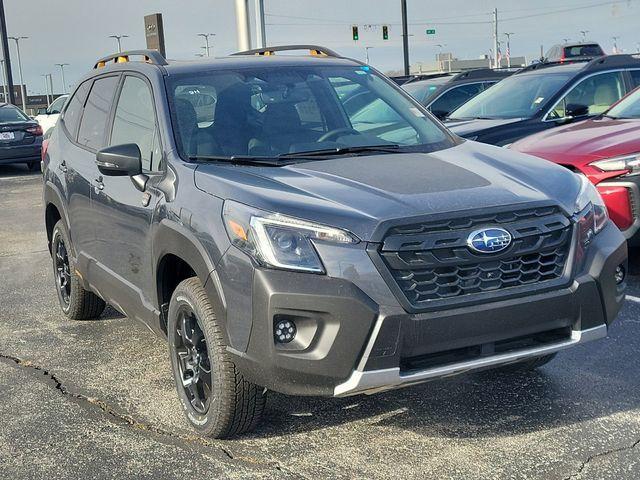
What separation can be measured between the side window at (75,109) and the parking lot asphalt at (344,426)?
153 centimetres

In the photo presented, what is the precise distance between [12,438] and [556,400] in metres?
2.63

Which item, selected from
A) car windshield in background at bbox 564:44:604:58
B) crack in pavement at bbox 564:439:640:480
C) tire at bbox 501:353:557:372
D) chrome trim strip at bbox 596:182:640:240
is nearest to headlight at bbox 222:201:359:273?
crack in pavement at bbox 564:439:640:480

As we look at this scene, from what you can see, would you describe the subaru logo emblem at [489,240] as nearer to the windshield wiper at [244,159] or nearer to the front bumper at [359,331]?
the front bumper at [359,331]

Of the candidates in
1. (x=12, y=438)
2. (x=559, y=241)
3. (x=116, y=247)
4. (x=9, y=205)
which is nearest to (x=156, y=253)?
(x=116, y=247)

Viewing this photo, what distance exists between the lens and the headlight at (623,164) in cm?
623

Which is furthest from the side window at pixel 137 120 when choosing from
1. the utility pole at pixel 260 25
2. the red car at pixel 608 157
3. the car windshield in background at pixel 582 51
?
the car windshield in background at pixel 582 51

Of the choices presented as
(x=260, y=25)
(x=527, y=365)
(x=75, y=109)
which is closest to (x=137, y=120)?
(x=75, y=109)

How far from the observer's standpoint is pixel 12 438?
4145 mm

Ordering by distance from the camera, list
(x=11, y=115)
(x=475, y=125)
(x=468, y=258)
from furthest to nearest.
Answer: (x=11, y=115)
(x=475, y=125)
(x=468, y=258)

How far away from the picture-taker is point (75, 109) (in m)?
5.98

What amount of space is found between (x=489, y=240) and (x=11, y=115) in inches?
665

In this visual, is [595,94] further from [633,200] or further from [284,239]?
[284,239]

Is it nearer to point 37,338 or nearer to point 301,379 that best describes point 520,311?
point 301,379

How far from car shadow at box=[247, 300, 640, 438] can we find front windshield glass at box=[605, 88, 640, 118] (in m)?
3.72
